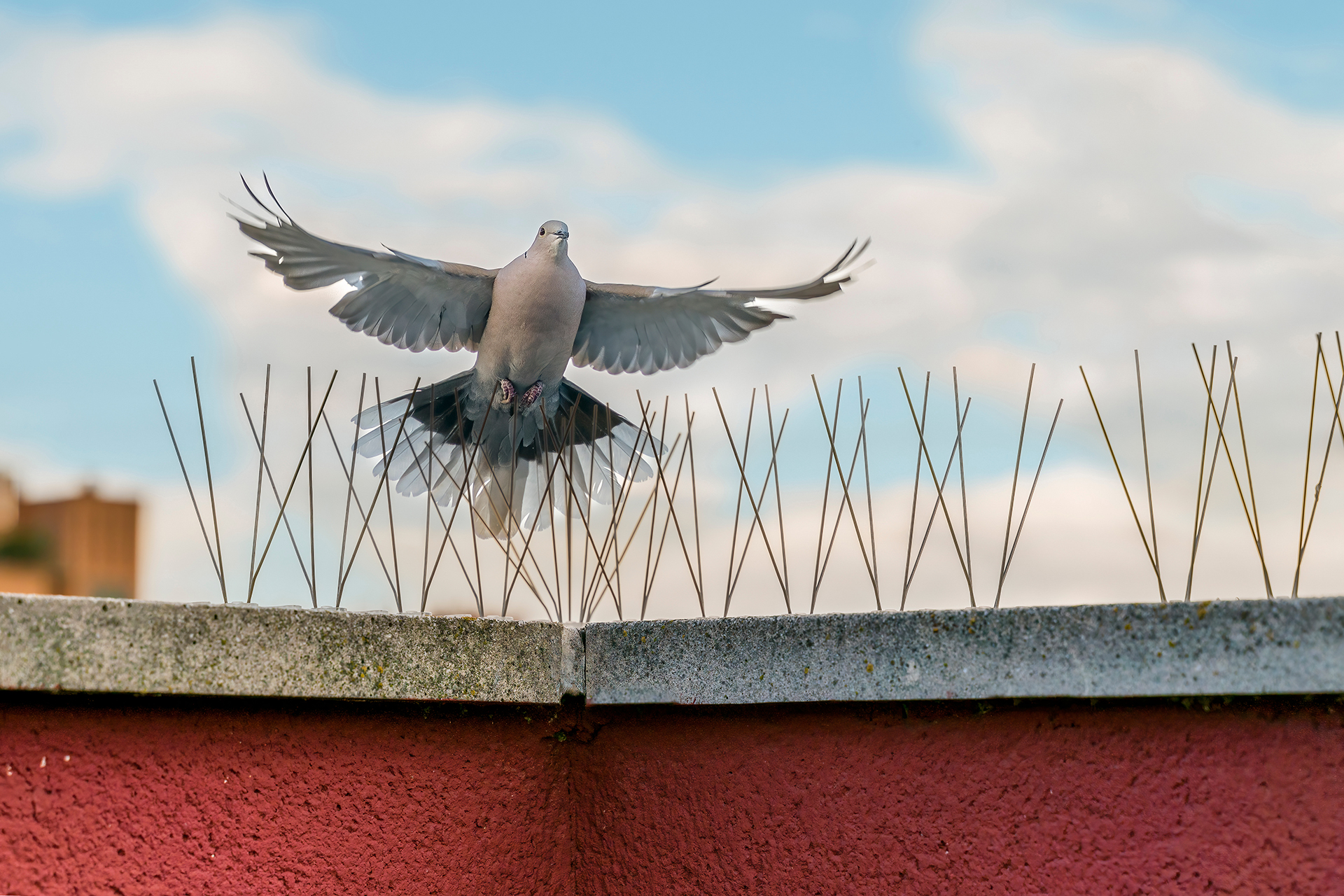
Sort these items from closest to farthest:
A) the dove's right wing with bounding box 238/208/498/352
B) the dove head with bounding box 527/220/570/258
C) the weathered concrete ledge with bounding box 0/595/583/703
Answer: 1. the weathered concrete ledge with bounding box 0/595/583/703
2. the dove's right wing with bounding box 238/208/498/352
3. the dove head with bounding box 527/220/570/258

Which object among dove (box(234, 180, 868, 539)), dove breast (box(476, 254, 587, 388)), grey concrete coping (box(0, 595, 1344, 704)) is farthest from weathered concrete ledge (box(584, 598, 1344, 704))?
dove breast (box(476, 254, 587, 388))

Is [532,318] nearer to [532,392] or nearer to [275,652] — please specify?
[532,392]

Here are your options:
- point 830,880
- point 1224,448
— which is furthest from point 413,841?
point 1224,448

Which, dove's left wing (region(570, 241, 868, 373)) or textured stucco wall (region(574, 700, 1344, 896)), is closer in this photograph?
textured stucco wall (region(574, 700, 1344, 896))

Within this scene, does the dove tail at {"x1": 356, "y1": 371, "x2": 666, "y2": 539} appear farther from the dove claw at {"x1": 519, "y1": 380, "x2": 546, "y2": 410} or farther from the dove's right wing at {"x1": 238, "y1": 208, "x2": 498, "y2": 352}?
the dove's right wing at {"x1": 238, "y1": 208, "x2": 498, "y2": 352}

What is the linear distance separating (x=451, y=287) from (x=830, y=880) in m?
2.86

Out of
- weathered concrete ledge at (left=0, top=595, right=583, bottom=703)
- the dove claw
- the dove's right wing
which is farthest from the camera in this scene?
the dove claw

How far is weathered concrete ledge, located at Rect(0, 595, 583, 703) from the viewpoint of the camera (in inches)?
68.7

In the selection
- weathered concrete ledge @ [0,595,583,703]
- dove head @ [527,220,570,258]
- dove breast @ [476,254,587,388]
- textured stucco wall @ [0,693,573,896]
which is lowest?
textured stucco wall @ [0,693,573,896]

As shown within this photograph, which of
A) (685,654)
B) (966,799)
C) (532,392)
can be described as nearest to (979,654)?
(966,799)

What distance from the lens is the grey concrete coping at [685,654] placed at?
5.76ft

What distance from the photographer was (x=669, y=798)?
2.37m

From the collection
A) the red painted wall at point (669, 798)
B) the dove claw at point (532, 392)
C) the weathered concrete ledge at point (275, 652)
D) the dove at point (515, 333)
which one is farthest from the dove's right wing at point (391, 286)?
the red painted wall at point (669, 798)

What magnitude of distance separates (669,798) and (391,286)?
257cm
